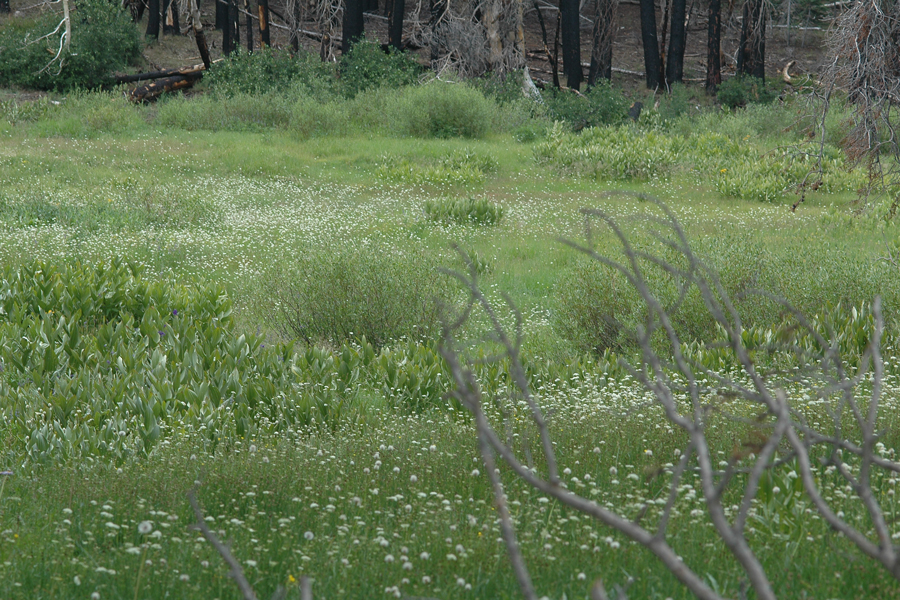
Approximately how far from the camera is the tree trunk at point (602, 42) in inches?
1150

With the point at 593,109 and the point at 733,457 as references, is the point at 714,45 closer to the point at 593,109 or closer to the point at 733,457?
the point at 593,109

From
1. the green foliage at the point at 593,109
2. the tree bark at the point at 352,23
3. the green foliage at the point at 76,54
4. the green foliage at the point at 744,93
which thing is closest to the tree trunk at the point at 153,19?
the green foliage at the point at 76,54

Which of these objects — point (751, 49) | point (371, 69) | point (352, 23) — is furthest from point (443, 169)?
point (751, 49)

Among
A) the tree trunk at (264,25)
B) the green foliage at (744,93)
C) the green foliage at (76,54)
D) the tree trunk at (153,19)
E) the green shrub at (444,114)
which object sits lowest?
the green shrub at (444,114)

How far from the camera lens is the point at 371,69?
24875mm

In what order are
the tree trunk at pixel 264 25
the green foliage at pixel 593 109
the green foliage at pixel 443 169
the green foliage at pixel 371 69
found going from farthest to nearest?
the tree trunk at pixel 264 25
the green foliage at pixel 371 69
the green foliage at pixel 593 109
the green foliage at pixel 443 169

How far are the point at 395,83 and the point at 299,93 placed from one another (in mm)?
3285

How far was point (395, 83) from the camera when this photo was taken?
24.5 metres

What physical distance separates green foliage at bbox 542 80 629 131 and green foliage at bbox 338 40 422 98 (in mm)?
4624

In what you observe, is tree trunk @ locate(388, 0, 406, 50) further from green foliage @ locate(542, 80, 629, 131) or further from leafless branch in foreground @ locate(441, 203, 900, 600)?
leafless branch in foreground @ locate(441, 203, 900, 600)

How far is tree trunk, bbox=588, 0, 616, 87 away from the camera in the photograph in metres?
29.2

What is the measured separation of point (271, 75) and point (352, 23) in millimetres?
3961

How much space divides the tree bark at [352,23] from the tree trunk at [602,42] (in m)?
8.15

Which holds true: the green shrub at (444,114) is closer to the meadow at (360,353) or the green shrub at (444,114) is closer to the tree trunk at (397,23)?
the meadow at (360,353)
